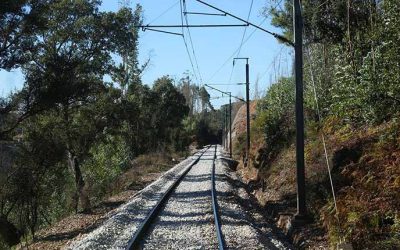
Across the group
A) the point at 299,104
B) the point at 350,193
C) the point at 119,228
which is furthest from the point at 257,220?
the point at 119,228

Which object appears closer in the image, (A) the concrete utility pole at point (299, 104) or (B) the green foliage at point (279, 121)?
(A) the concrete utility pole at point (299, 104)

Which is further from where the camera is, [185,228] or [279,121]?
[279,121]

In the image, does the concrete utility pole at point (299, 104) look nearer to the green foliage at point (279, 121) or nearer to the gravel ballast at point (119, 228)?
the gravel ballast at point (119, 228)

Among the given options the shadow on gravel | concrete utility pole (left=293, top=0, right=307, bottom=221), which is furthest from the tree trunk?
concrete utility pole (left=293, top=0, right=307, bottom=221)

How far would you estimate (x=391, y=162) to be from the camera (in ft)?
38.5

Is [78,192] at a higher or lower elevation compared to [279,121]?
lower

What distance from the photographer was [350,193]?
11836mm

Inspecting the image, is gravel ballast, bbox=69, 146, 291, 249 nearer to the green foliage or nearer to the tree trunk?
the tree trunk

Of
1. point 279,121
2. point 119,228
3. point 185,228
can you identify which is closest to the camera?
point 185,228

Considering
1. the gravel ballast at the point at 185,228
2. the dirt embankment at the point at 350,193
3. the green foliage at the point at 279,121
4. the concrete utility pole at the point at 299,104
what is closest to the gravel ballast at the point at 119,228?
the gravel ballast at the point at 185,228

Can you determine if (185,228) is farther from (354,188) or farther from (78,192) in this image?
(78,192)

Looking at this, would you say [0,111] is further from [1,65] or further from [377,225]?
[377,225]

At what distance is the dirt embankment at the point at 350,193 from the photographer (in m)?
9.60

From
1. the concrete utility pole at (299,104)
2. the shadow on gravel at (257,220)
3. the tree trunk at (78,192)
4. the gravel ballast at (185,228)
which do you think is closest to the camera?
the gravel ballast at (185,228)
